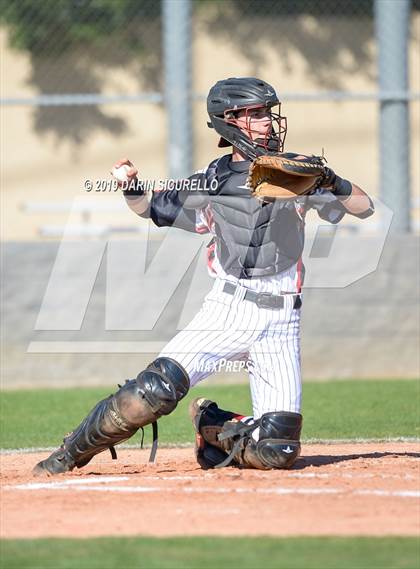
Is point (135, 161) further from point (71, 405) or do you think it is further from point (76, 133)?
point (71, 405)

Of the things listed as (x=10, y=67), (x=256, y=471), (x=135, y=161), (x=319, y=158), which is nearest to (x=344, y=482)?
(x=256, y=471)

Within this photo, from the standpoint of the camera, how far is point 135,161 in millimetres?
17094

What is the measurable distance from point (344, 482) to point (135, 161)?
1176cm

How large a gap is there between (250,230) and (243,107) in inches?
27.3

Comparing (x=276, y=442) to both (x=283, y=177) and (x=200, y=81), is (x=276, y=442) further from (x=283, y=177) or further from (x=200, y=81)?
(x=200, y=81)

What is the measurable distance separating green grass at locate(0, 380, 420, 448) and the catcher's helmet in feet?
8.53

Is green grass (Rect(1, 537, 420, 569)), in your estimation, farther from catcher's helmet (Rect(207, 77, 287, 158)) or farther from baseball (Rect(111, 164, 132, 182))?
catcher's helmet (Rect(207, 77, 287, 158))

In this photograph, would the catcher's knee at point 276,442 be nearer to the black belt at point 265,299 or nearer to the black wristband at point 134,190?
the black belt at point 265,299

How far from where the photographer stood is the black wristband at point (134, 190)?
21.1 ft

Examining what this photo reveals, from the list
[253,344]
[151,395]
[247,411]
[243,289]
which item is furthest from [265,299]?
[247,411]

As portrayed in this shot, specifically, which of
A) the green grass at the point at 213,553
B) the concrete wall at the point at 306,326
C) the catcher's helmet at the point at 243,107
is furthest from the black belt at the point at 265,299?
the concrete wall at the point at 306,326

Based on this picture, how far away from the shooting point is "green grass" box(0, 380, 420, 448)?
336 inches

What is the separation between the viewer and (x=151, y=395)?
19.4ft

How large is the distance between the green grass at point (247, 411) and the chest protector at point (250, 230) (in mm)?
2271
